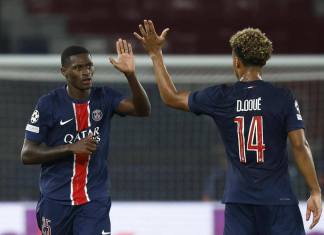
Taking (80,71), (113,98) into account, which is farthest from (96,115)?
(80,71)

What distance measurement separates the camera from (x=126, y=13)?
1285 cm

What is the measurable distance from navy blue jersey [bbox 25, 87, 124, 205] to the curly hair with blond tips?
104cm

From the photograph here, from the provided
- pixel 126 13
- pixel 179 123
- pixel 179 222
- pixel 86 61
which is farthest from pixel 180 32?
pixel 86 61

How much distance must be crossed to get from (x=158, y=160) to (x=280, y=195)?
3384mm

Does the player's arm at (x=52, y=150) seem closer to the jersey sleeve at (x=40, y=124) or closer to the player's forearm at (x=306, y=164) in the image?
the jersey sleeve at (x=40, y=124)

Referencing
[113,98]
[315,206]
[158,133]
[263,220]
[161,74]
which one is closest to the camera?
[315,206]

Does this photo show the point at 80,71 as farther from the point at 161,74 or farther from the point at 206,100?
the point at 206,100

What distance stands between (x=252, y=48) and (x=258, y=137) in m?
0.47

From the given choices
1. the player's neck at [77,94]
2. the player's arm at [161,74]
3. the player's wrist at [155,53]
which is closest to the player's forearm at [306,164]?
the player's arm at [161,74]

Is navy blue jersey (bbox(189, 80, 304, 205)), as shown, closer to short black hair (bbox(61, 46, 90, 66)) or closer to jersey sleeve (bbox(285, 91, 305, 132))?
jersey sleeve (bbox(285, 91, 305, 132))

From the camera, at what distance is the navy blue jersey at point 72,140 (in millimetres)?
5922

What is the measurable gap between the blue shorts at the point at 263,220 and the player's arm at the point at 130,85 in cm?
89

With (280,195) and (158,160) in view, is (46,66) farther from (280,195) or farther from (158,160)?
(280,195)

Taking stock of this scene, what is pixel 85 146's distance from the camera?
574 centimetres
